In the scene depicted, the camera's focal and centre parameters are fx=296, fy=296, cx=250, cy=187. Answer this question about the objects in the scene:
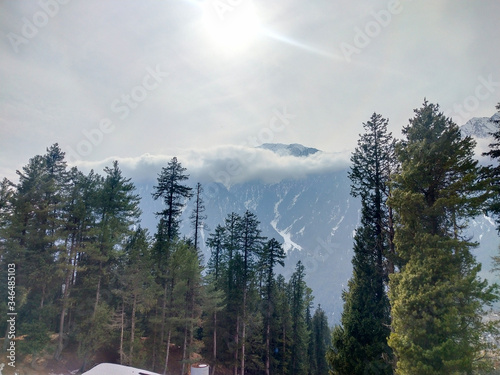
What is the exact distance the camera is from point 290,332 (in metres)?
36.9

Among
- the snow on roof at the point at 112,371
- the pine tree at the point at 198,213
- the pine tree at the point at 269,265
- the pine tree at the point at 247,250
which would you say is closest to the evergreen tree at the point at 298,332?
the pine tree at the point at 269,265

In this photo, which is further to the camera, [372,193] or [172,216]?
[172,216]

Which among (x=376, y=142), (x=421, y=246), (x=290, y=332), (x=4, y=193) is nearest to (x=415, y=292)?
(x=421, y=246)

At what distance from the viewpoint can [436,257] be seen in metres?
11.8

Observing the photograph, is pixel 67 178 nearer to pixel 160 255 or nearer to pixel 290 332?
pixel 160 255

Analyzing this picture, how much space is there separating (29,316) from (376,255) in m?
22.3

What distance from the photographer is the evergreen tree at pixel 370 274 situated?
652 inches

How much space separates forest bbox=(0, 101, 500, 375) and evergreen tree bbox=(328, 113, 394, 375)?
7 cm

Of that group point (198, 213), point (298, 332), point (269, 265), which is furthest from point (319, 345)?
point (198, 213)

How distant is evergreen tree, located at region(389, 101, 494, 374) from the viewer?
1097 centimetres

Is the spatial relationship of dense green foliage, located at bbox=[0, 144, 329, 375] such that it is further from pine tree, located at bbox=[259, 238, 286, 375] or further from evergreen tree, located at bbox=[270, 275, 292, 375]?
evergreen tree, located at bbox=[270, 275, 292, 375]

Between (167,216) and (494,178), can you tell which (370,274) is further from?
(167,216)

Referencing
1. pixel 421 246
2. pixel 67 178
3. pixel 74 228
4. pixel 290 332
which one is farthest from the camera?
pixel 290 332

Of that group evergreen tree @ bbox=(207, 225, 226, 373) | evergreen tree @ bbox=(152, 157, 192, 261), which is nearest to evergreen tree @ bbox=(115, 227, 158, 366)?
evergreen tree @ bbox=(152, 157, 192, 261)
